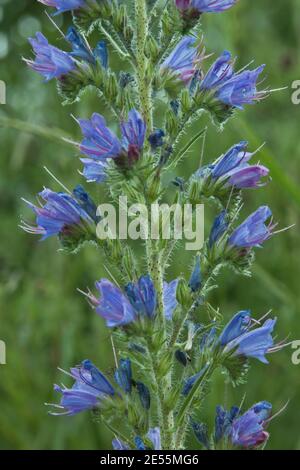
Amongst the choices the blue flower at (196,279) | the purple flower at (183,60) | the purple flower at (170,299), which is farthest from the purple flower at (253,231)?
the purple flower at (183,60)

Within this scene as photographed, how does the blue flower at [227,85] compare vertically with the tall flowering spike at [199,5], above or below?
below

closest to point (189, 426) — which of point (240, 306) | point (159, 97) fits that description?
point (159, 97)

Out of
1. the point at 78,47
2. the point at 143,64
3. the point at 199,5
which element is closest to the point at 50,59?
the point at 78,47

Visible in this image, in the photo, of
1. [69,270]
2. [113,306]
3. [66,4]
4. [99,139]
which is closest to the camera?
[113,306]

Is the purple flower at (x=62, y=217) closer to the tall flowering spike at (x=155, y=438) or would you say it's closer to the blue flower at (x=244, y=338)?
the blue flower at (x=244, y=338)

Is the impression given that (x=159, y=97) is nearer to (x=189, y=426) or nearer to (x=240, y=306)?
(x=189, y=426)

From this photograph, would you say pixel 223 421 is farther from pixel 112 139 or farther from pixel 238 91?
pixel 238 91
